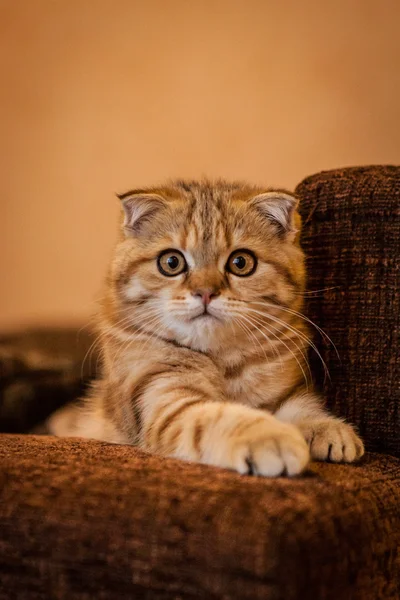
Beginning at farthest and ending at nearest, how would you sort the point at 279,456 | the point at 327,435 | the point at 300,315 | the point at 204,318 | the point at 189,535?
1. the point at 300,315
2. the point at 204,318
3. the point at 327,435
4. the point at 279,456
5. the point at 189,535

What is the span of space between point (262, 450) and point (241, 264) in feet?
1.61

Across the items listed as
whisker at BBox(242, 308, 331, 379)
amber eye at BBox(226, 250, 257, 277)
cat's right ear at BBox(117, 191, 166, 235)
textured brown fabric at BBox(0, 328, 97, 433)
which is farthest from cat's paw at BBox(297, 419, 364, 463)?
textured brown fabric at BBox(0, 328, 97, 433)

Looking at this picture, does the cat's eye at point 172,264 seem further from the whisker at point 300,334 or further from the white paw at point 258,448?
the white paw at point 258,448

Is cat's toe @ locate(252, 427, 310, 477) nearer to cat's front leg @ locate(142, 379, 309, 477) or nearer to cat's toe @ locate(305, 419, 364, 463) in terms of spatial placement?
cat's front leg @ locate(142, 379, 309, 477)

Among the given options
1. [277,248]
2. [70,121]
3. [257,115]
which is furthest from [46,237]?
[277,248]

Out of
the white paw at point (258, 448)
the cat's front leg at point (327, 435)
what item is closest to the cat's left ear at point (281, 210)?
the cat's front leg at point (327, 435)

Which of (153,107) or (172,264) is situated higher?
(153,107)

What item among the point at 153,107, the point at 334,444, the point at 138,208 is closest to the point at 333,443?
the point at 334,444

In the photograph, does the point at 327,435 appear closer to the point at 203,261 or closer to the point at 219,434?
the point at 219,434

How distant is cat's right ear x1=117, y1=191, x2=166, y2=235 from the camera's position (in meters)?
1.28

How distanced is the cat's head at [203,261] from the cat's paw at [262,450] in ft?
0.96

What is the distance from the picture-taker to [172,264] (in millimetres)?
1255

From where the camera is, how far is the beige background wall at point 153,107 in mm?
2176

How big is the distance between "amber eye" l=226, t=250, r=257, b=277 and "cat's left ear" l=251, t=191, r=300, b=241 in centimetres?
12
